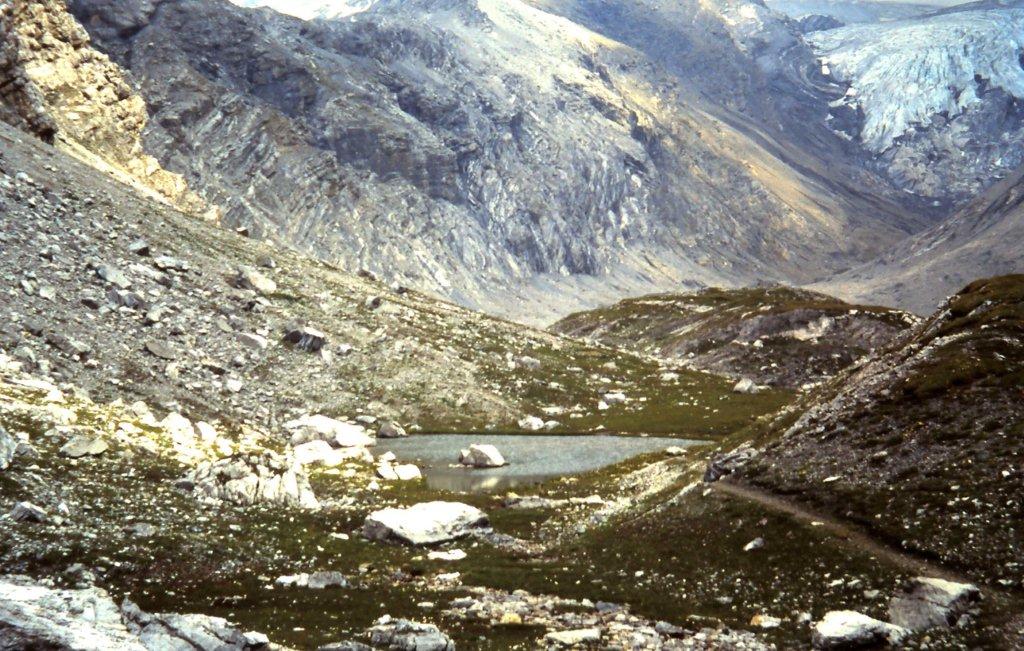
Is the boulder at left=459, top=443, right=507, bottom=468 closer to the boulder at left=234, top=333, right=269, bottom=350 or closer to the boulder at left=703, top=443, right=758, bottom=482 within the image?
the boulder at left=234, top=333, right=269, bottom=350

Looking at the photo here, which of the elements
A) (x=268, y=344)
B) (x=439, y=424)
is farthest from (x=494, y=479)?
(x=268, y=344)

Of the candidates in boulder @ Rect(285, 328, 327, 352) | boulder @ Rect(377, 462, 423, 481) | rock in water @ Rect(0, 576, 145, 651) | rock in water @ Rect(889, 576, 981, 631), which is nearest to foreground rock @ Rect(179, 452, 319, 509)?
boulder @ Rect(377, 462, 423, 481)

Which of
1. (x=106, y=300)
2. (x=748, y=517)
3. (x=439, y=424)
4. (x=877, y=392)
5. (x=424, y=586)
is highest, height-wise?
(x=877, y=392)

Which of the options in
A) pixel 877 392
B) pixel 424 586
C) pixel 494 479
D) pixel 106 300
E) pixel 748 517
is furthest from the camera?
pixel 106 300

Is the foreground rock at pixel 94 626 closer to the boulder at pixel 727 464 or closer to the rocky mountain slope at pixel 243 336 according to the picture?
the boulder at pixel 727 464

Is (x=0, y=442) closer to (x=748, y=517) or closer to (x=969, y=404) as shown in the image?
(x=748, y=517)

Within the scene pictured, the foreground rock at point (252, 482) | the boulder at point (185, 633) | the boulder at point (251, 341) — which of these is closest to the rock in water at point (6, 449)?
the foreground rock at point (252, 482)

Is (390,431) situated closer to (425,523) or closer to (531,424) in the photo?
(531,424)

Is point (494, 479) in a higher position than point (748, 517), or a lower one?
lower
